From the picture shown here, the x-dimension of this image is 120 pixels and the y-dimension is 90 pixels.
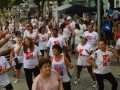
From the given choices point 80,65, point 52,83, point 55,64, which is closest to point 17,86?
point 80,65

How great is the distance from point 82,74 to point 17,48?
8.32 feet

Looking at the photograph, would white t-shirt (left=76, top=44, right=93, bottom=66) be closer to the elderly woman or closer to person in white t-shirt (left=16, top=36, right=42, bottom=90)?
person in white t-shirt (left=16, top=36, right=42, bottom=90)

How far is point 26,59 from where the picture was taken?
29.2 feet

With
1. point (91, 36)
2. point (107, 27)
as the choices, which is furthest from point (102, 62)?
point (107, 27)

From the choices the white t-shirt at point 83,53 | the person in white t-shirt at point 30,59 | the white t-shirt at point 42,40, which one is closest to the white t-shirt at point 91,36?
the white t-shirt at point 42,40

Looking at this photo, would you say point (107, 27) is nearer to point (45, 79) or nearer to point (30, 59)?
point (30, 59)

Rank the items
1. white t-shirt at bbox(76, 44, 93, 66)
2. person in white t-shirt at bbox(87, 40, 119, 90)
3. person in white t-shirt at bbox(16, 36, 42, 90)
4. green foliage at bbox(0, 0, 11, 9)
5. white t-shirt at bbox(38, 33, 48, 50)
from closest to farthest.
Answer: person in white t-shirt at bbox(87, 40, 119, 90) → person in white t-shirt at bbox(16, 36, 42, 90) → white t-shirt at bbox(76, 44, 93, 66) → white t-shirt at bbox(38, 33, 48, 50) → green foliage at bbox(0, 0, 11, 9)

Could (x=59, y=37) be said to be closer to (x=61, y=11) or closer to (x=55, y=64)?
(x=55, y=64)

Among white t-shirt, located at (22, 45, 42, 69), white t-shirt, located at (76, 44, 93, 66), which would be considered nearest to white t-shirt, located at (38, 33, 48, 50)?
white t-shirt, located at (76, 44, 93, 66)

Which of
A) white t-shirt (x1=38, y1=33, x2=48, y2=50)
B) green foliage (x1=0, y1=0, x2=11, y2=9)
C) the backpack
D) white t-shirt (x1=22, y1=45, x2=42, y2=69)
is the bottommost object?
green foliage (x1=0, y1=0, x2=11, y2=9)

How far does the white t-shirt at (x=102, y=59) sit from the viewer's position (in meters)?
8.08

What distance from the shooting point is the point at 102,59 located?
8.12 meters

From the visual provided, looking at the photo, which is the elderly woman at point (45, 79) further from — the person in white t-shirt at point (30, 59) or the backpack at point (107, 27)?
the backpack at point (107, 27)

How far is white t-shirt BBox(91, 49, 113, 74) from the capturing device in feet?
26.5
